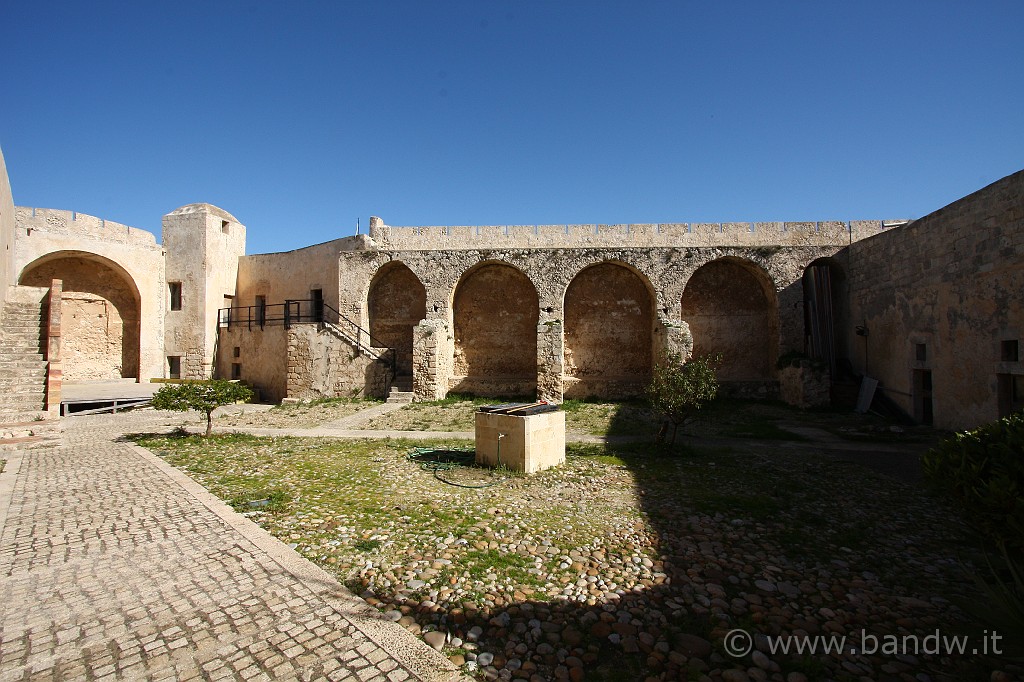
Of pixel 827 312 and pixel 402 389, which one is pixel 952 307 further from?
pixel 402 389

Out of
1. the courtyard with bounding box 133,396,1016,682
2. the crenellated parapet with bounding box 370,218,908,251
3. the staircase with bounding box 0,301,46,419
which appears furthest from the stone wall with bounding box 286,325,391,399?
the courtyard with bounding box 133,396,1016,682

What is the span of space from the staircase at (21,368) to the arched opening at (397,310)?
10.1 metres

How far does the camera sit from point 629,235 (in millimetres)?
19516

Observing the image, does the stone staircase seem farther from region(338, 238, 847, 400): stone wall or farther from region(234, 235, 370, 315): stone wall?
region(234, 235, 370, 315): stone wall

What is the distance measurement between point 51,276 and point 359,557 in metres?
23.3

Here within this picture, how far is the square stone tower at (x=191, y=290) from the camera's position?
21.7m

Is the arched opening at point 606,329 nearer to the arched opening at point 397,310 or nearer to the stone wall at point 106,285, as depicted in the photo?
the arched opening at point 397,310

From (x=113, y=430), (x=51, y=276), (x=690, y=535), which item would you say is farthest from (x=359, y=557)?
(x=51, y=276)

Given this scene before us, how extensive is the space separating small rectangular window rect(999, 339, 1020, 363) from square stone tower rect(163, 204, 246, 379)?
26316 millimetres

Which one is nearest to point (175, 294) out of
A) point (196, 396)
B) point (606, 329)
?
point (196, 396)

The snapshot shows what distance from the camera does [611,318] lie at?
18891 mm

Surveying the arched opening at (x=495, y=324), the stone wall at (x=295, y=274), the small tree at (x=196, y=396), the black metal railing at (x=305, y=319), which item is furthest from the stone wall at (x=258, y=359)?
the small tree at (x=196, y=396)

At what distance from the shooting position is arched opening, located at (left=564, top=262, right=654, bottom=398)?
18.7 m

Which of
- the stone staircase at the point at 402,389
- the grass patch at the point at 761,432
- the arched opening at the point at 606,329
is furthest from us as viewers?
the arched opening at the point at 606,329
